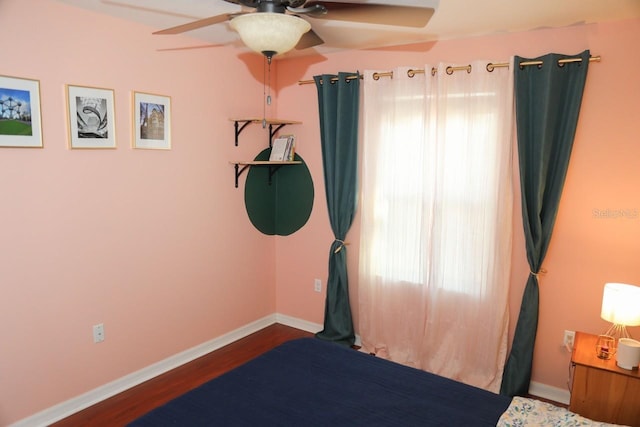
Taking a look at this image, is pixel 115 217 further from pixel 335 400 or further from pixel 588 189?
pixel 588 189

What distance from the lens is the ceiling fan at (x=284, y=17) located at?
1.62 m

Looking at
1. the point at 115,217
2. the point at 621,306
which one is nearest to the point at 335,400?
the point at 621,306

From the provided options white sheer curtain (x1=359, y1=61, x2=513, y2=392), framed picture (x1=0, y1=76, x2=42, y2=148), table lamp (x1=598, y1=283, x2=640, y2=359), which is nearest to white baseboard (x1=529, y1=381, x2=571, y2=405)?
white sheer curtain (x1=359, y1=61, x2=513, y2=392)

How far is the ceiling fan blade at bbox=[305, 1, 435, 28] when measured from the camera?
1.71 meters

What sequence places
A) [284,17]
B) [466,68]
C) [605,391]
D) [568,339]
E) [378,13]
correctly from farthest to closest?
[466,68], [568,339], [605,391], [378,13], [284,17]

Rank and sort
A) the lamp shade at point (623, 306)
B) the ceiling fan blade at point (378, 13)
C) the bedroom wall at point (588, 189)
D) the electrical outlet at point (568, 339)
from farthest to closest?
1. the electrical outlet at point (568, 339)
2. the bedroom wall at point (588, 189)
3. the lamp shade at point (623, 306)
4. the ceiling fan blade at point (378, 13)

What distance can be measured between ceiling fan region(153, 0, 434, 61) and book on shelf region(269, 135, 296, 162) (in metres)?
1.95

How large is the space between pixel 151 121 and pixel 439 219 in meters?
2.13

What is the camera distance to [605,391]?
218 cm

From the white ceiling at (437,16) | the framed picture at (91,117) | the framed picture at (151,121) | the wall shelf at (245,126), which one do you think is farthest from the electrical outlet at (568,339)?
the framed picture at (91,117)

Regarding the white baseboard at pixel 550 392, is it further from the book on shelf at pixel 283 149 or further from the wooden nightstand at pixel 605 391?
the book on shelf at pixel 283 149

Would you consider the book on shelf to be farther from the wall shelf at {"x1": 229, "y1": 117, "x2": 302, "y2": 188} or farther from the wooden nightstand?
the wooden nightstand

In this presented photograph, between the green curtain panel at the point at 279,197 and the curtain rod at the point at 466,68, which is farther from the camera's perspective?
the green curtain panel at the point at 279,197

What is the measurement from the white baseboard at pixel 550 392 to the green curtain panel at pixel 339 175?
139cm
